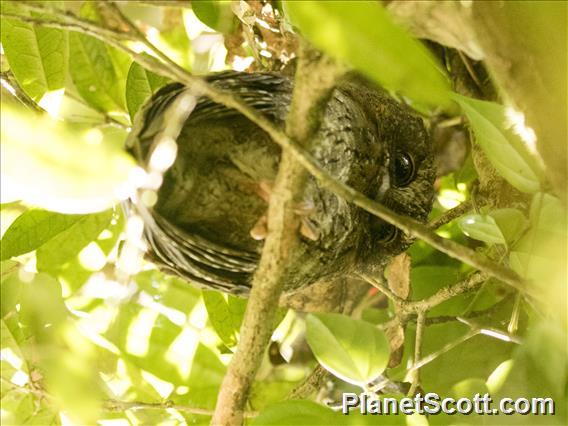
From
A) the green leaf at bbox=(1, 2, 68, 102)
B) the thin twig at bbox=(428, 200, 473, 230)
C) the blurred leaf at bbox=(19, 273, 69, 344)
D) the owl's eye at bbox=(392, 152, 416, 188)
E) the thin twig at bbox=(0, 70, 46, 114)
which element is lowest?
the blurred leaf at bbox=(19, 273, 69, 344)

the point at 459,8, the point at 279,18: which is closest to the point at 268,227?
the point at 459,8

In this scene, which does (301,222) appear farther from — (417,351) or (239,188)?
(417,351)

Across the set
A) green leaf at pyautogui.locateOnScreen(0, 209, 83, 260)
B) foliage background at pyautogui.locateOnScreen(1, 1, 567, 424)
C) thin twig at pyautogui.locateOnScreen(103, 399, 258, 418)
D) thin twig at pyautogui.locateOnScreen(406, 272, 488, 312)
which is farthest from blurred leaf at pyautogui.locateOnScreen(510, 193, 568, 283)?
green leaf at pyautogui.locateOnScreen(0, 209, 83, 260)

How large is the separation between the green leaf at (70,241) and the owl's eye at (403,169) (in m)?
0.32

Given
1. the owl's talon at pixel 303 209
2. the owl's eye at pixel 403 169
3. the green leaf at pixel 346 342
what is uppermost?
the owl's eye at pixel 403 169

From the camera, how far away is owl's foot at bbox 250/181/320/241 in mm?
449


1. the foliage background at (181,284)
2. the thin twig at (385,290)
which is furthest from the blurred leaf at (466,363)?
the thin twig at (385,290)

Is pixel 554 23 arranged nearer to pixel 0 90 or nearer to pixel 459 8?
pixel 459 8

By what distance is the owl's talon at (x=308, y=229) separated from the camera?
456 millimetres

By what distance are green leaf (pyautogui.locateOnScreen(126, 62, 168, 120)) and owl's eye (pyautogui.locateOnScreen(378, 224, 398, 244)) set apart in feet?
0.85

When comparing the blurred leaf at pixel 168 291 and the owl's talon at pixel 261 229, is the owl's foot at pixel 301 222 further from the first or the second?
the blurred leaf at pixel 168 291

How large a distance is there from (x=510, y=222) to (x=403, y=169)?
0.17 metres

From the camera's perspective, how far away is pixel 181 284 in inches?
35.5

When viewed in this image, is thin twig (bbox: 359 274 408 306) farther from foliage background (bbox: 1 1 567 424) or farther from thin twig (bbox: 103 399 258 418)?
thin twig (bbox: 103 399 258 418)
